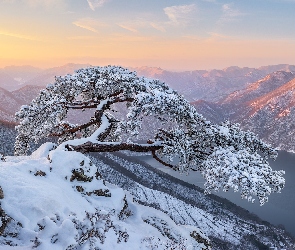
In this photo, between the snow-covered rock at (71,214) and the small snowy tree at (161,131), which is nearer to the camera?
the snow-covered rock at (71,214)

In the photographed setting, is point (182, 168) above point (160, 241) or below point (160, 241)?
above

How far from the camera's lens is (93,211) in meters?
9.00

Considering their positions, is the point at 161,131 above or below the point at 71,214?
above

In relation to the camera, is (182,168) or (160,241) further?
(182,168)

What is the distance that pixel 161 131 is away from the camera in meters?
14.5

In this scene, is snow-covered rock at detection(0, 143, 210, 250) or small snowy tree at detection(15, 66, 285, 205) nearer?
snow-covered rock at detection(0, 143, 210, 250)

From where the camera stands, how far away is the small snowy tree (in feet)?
36.1

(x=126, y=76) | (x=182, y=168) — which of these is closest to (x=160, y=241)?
(x=182, y=168)

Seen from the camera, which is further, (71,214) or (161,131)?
(161,131)

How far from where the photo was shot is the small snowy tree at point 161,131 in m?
11.0

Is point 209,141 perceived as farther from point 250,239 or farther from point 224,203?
point 224,203

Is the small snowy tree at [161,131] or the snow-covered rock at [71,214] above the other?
the small snowy tree at [161,131]

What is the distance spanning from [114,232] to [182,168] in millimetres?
5783

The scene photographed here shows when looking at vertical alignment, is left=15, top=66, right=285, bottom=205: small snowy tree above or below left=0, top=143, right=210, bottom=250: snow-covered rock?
above
